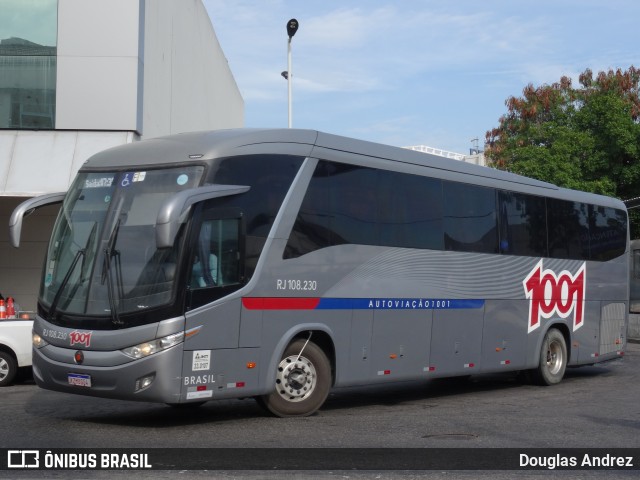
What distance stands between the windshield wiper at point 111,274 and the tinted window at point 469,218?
18.4 ft

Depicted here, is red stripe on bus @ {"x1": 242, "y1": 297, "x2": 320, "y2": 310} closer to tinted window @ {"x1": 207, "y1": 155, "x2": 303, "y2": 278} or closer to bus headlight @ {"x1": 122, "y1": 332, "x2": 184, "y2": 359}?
tinted window @ {"x1": 207, "y1": 155, "x2": 303, "y2": 278}

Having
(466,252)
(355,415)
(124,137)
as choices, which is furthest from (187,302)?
(124,137)

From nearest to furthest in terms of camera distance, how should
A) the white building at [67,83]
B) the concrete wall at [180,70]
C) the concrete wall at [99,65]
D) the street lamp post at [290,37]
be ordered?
the white building at [67,83]
the concrete wall at [99,65]
the concrete wall at [180,70]
the street lamp post at [290,37]

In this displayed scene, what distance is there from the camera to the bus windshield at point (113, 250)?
1047cm

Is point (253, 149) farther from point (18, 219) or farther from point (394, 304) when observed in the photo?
point (394, 304)

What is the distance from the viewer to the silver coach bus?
1045 cm

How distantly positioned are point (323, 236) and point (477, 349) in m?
4.31

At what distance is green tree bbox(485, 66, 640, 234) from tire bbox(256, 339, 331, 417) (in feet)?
81.8

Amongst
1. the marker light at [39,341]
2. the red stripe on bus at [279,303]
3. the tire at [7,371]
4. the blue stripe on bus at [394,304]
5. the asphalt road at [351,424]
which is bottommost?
the tire at [7,371]

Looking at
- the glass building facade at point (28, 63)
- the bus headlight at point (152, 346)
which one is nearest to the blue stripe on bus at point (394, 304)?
the bus headlight at point (152, 346)

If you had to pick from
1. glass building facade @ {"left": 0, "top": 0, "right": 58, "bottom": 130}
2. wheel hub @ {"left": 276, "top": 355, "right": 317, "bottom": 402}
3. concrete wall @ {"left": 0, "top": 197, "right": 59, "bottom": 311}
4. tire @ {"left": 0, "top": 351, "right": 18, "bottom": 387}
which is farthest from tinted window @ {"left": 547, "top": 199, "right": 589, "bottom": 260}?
concrete wall @ {"left": 0, "top": 197, "right": 59, "bottom": 311}

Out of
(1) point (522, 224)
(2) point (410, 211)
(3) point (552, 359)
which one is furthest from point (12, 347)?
(3) point (552, 359)

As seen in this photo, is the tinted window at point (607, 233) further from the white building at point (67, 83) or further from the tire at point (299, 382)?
the white building at point (67, 83)

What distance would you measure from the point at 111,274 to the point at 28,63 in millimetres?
14402
